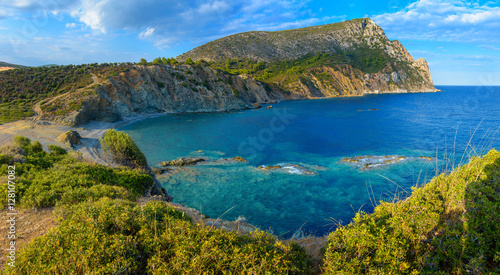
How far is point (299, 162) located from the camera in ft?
98.7

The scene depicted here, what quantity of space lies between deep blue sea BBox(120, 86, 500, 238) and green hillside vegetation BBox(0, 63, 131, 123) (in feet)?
60.3

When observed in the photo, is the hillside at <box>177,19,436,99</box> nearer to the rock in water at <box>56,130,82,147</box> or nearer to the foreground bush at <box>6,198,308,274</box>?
the rock in water at <box>56,130,82,147</box>

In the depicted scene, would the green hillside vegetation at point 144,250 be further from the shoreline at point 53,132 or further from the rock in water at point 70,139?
the rock in water at point 70,139

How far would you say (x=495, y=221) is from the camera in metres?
4.42

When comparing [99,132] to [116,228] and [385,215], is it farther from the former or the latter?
[385,215]


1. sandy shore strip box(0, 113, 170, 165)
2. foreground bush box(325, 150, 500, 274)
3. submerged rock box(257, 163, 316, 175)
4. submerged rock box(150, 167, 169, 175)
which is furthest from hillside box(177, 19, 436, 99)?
foreground bush box(325, 150, 500, 274)

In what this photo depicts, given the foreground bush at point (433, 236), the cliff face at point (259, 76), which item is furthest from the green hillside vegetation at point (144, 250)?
the cliff face at point (259, 76)

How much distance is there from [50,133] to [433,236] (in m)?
46.4

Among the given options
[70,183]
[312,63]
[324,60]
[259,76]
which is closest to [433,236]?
[70,183]

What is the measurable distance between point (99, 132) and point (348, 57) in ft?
538

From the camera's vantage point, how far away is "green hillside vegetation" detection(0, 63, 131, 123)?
1733 inches

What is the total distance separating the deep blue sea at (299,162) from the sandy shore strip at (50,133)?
248 inches

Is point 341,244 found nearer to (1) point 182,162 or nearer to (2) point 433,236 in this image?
(2) point 433,236

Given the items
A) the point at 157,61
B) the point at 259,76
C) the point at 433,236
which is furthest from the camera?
the point at 259,76
